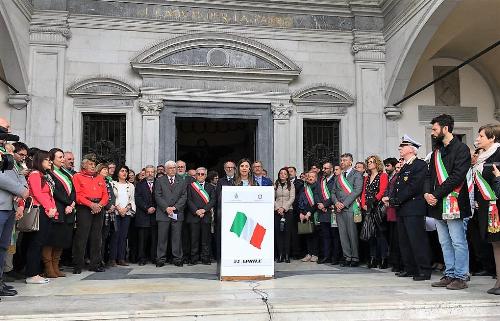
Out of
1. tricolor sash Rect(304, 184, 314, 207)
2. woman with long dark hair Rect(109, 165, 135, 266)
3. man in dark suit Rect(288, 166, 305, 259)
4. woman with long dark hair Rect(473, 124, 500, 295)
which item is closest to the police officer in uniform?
woman with long dark hair Rect(473, 124, 500, 295)

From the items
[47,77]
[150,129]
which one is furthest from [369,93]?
[47,77]

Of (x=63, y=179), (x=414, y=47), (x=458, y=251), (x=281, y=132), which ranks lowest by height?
(x=458, y=251)

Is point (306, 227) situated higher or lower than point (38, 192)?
lower

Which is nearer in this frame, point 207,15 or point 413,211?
point 413,211

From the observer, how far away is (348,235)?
25.9 feet

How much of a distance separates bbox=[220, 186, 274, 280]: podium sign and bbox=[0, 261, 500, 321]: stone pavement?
0.23 m

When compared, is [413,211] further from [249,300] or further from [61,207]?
[61,207]

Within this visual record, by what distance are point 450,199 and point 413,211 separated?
849 millimetres

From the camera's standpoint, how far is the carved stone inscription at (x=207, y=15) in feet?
35.9

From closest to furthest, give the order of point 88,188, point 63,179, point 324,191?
point 63,179 → point 88,188 → point 324,191

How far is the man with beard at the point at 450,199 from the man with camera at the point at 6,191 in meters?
4.25

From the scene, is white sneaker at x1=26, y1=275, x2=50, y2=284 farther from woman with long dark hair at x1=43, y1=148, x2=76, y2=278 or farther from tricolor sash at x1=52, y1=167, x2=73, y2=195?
tricolor sash at x1=52, y1=167, x2=73, y2=195

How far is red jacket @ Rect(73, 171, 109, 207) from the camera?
685 cm

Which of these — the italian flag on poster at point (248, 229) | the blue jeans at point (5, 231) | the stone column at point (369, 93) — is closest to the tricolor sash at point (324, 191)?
the italian flag on poster at point (248, 229)
